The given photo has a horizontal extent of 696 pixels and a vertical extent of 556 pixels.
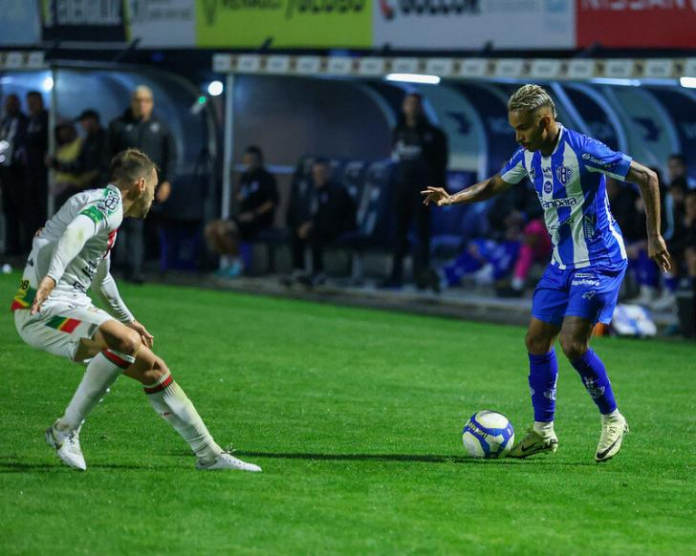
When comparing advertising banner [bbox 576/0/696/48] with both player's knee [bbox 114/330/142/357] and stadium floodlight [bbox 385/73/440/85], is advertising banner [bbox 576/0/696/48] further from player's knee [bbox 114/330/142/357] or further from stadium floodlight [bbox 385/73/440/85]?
player's knee [bbox 114/330/142/357]

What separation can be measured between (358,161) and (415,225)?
66.7 inches

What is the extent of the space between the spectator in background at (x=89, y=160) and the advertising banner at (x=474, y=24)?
377 centimetres

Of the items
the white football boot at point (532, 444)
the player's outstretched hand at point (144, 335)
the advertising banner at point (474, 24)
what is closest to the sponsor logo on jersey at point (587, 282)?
the white football boot at point (532, 444)

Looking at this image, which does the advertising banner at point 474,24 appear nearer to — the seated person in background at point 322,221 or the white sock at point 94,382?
the seated person in background at point 322,221

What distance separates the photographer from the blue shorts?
7.02 meters

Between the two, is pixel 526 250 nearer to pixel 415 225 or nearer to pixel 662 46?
pixel 415 225

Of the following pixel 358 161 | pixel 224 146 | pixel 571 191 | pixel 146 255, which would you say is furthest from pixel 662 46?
pixel 146 255

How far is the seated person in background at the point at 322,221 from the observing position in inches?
648

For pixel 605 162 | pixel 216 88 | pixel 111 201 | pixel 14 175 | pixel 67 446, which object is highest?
pixel 605 162

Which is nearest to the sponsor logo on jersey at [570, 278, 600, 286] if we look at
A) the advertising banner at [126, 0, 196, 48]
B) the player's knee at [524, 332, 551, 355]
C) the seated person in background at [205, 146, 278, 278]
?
the player's knee at [524, 332, 551, 355]

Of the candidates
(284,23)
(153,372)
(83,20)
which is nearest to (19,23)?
(83,20)

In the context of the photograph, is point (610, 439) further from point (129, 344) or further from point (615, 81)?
point (615, 81)

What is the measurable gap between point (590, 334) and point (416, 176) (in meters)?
8.84

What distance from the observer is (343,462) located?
6.87 meters
